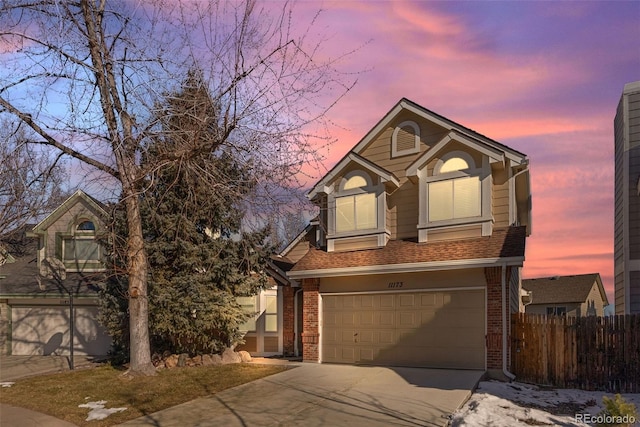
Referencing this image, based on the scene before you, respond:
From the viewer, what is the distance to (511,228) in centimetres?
1352

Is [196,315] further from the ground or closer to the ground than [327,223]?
closer to the ground

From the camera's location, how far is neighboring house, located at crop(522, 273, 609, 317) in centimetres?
3431

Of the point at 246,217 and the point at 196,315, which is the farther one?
the point at 196,315

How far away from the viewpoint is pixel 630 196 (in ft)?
47.9

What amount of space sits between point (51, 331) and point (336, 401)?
14936mm

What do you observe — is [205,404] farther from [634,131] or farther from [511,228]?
[634,131]

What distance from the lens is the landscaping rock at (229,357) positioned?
14.6 metres

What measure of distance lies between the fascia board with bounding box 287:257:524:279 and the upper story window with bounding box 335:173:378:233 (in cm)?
173

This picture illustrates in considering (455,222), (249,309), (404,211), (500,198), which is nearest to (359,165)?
(404,211)

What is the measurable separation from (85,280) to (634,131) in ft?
65.7

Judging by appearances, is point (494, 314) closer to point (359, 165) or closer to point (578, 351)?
point (578, 351)

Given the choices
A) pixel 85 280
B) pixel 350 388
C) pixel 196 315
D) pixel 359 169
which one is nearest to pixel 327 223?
pixel 359 169

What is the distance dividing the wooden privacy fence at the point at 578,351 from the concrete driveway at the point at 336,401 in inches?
59.4

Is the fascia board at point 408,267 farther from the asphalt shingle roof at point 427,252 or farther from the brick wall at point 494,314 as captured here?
the brick wall at point 494,314
